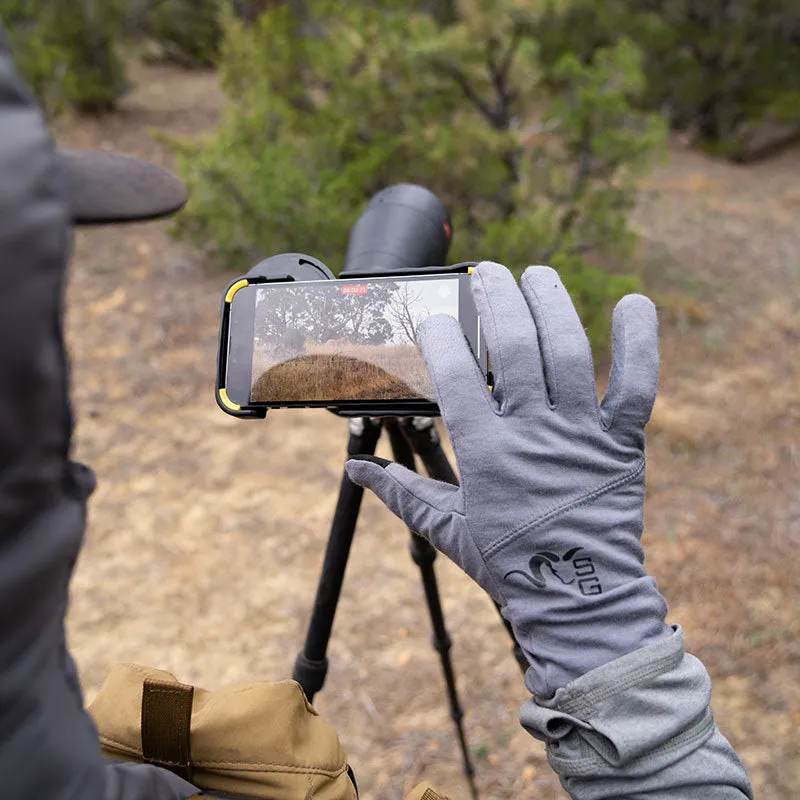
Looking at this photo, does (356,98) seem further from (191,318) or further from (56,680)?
(56,680)

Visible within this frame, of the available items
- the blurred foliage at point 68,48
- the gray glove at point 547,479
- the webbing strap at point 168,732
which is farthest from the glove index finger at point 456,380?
the blurred foliage at point 68,48

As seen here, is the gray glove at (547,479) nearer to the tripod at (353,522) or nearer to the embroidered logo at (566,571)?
the embroidered logo at (566,571)

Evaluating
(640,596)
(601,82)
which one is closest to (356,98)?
(601,82)

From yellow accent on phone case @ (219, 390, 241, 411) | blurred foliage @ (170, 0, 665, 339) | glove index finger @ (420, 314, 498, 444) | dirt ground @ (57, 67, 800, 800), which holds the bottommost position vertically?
dirt ground @ (57, 67, 800, 800)

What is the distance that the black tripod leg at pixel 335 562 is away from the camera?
1.21 m

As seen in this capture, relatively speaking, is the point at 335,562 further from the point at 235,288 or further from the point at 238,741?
the point at 235,288

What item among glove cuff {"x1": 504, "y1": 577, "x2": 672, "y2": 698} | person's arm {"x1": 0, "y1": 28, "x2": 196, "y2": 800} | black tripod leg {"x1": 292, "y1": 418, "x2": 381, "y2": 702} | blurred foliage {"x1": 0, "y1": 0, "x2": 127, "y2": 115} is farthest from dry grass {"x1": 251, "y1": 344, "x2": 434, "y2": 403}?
blurred foliage {"x1": 0, "y1": 0, "x2": 127, "y2": 115}

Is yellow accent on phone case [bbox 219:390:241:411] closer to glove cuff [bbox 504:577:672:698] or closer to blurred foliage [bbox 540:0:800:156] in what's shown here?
glove cuff [bbox 504:577:672:698]

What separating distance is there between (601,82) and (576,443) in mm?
2822

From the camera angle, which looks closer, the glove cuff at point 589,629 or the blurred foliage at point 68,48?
the glove cuff at point 589,629

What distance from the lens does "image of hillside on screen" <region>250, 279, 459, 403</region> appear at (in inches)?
37.9

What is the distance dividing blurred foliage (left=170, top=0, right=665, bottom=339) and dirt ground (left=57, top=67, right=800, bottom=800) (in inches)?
26.7

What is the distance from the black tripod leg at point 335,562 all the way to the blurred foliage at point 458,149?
6.36 ft

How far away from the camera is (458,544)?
83 centimetres
